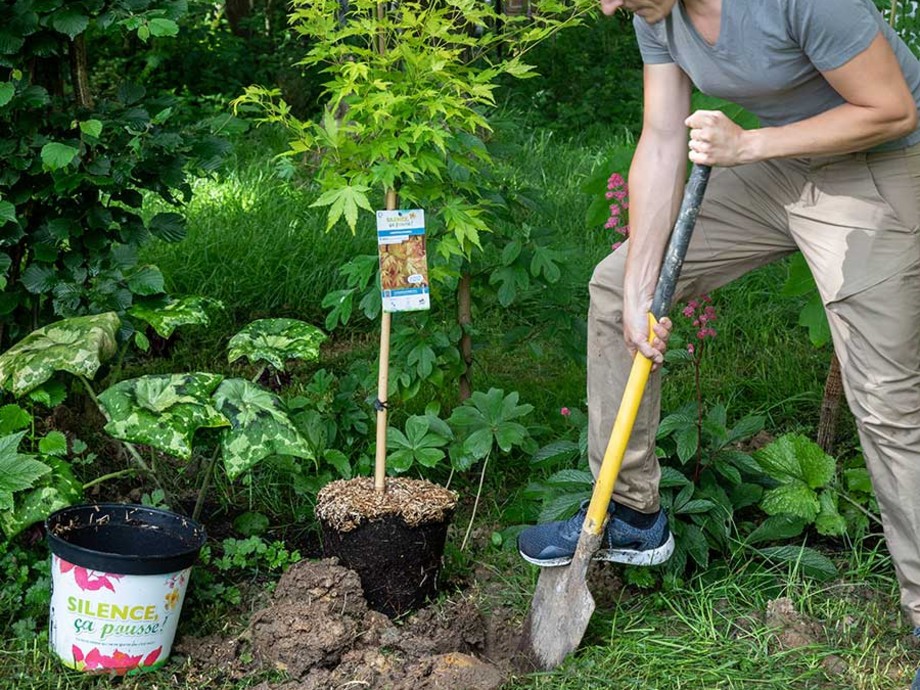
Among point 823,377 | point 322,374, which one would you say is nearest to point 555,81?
→ point 823,377

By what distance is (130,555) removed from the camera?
2.83 meters

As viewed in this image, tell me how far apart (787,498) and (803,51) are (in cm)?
130

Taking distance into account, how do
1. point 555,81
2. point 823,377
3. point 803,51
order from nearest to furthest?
point 803,51
point 823,377
point 555,81

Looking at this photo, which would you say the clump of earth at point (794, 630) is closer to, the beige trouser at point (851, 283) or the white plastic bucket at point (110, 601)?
A: the beige trouser at point (851, 283)

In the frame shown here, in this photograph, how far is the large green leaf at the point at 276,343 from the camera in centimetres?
328

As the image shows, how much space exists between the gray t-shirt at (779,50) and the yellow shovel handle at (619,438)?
56 cm

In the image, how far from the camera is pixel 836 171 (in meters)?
2.68

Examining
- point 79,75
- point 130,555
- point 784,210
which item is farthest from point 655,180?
point 79,75

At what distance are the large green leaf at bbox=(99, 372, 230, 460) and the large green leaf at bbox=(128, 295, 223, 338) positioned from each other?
31 centimetres

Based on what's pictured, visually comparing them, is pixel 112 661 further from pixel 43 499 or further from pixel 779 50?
pixel 779 50

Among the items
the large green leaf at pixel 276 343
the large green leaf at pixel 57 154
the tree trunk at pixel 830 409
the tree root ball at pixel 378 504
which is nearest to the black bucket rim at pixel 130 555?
the tree root ball at pixel 378 504

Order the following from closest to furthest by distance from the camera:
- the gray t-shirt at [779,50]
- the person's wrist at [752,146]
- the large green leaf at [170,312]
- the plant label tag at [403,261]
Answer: the gray t-shirt at [779,50], the person's wrist at [752,146], the plant label tag at [403,261], the large green leaf at [170,312]

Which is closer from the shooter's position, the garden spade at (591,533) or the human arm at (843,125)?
the human arm at (843,125)

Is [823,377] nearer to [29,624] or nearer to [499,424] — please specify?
[499,424]
